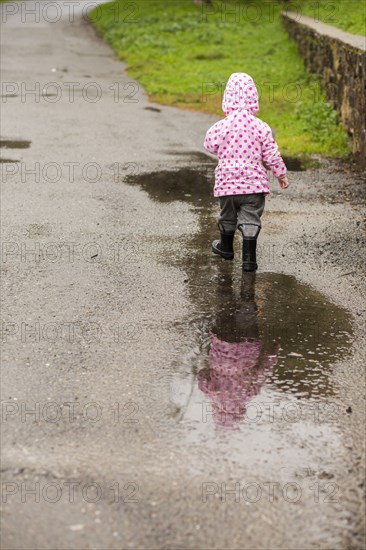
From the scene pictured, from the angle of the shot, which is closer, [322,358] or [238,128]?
[322,358]

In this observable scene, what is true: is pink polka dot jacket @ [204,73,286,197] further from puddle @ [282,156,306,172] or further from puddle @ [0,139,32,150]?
puddle @ [0,139,32,150]

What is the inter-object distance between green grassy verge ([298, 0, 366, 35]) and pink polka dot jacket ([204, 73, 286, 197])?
8131 millimetres

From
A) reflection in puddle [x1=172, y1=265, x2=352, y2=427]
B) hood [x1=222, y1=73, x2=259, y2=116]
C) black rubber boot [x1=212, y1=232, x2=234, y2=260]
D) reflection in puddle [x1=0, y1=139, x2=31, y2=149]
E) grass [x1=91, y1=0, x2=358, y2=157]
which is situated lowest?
grass [x1=91, y1=0, x2=358, y2=157]

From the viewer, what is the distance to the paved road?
3.83 m

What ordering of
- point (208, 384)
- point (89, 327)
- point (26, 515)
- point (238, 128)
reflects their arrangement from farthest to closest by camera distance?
point (238, 128) → point (89, 327) → point (208, 384) → point (26, 515)

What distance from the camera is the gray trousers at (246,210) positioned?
6.94 meters

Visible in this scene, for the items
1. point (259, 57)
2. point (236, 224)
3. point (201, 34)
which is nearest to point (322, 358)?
point (236, 224)

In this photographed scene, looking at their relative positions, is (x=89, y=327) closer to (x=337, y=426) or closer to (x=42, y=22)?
(x=337, y=426)

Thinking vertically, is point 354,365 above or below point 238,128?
below

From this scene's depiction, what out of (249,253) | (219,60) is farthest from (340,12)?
(249,253)

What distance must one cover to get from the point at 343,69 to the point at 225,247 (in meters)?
6.20

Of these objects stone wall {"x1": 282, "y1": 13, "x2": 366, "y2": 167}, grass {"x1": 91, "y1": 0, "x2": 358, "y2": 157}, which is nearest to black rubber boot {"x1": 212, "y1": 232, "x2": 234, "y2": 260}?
stone wall {"x1": 282, "y1": 13, "x2": 366, "y2": 167}

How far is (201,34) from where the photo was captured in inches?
926

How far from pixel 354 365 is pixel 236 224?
215 centimetres
